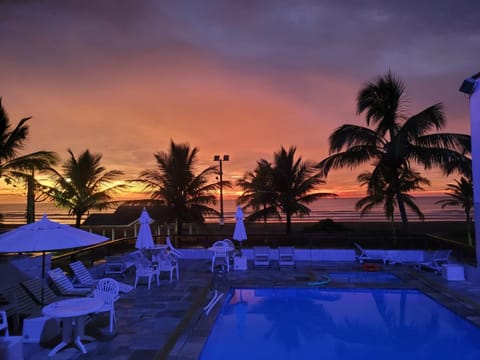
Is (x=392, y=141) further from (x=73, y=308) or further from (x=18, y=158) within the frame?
(x=18, y=158)

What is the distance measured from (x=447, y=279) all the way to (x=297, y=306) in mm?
4815

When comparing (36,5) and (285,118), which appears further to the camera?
(285,118)

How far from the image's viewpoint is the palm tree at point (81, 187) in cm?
1723

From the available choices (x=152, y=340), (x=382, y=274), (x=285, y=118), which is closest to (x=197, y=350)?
(x=152, y=340)

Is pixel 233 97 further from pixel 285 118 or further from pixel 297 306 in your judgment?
pixel 297 306

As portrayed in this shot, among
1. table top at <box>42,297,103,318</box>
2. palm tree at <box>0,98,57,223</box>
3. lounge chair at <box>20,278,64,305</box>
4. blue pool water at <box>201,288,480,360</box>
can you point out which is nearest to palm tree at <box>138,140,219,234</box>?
palm tree at <box>0,98,57,223</box>

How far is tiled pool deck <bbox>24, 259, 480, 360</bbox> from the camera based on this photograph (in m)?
5.16

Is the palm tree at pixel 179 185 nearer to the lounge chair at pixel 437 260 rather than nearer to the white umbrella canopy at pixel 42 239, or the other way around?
the lounge chair at pixel 437 260

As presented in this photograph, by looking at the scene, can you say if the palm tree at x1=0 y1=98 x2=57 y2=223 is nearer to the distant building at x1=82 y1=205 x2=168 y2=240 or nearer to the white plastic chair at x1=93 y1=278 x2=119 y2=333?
the distant building at x1=82 y1=205 x2=168 y2=240

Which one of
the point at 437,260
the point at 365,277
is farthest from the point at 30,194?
the point at 437,260

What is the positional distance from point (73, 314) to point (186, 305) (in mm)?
2998

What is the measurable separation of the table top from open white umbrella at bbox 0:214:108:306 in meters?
0.87

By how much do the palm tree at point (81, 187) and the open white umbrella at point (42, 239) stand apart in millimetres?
12685

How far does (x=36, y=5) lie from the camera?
30.0 ft
